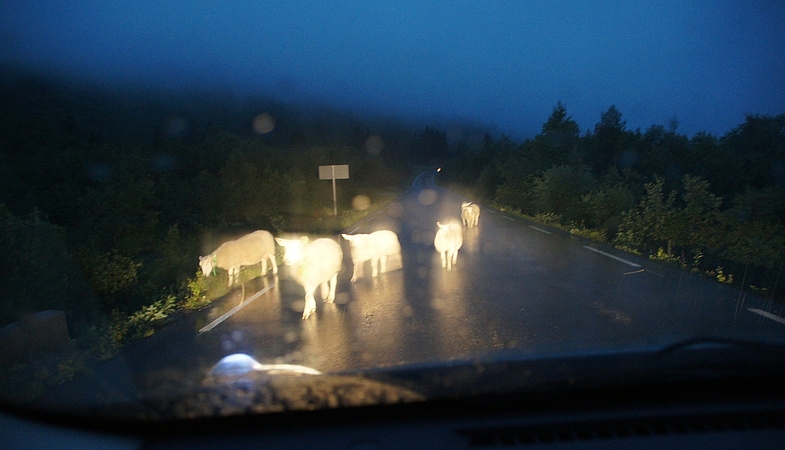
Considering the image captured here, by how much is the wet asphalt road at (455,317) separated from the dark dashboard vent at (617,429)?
26.1 inches

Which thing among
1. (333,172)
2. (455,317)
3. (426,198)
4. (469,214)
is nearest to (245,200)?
(333,172)

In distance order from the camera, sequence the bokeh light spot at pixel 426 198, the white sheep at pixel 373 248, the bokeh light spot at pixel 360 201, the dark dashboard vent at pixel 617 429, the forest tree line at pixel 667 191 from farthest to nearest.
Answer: the bokeh light spot at pixel 426 198, the bokeh light spot at pixel 360 201, the forest tree line at pixel 667 191, the white sheep at pixel 373 248, the dark dashboard vent at pixel 617 429

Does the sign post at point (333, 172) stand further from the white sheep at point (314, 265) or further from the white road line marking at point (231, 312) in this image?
the white sheep at point (314, 265)

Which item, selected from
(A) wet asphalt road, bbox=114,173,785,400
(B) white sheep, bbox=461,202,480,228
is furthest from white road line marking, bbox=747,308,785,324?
(B) white sheep, bbox=461,202,480,228

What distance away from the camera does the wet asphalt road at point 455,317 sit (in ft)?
20.3

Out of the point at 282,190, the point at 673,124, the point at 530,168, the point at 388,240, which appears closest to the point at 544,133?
the point at 530,168

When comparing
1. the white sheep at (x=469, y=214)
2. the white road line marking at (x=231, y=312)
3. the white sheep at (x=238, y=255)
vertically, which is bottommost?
the white sheep at (x=469, y=214)

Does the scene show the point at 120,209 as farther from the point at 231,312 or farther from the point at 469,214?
the point at 469,214

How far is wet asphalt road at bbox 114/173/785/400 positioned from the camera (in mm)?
6180

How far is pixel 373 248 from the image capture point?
11453 mm

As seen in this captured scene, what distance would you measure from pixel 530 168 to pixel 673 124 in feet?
66.8

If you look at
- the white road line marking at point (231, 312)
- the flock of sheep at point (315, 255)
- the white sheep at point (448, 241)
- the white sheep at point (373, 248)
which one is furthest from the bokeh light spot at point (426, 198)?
the white road line marking at point (231, 312)

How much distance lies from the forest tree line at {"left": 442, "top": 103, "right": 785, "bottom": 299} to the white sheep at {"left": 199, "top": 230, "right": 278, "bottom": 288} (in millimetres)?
9761

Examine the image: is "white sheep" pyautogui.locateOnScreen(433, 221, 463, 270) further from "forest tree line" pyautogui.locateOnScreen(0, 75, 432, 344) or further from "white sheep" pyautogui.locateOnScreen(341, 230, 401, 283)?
"forest tree line" pyautogui.locateOnScreen(0, 75, 432, 344)
